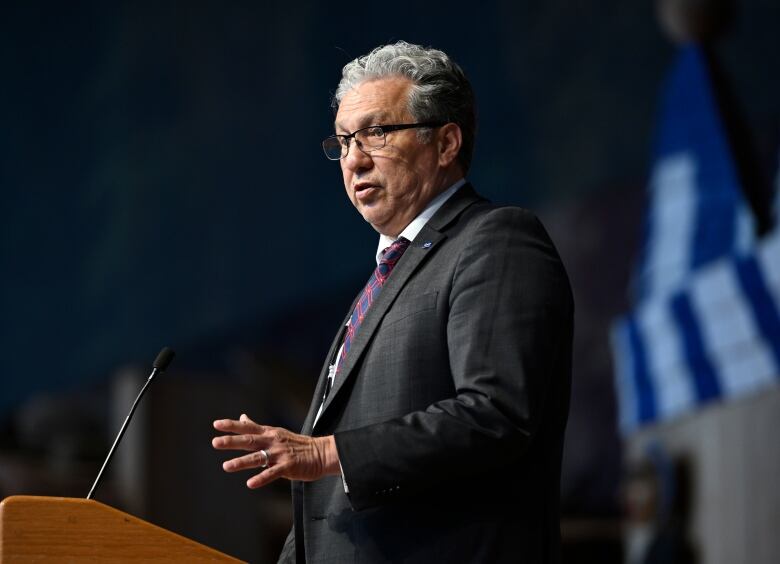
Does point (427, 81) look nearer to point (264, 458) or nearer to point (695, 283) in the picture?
point (264, 458)

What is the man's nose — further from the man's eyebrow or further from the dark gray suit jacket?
the dark gray suit jacket

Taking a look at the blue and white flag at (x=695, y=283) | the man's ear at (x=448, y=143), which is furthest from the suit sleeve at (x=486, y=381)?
the blue and white flag at (x=695, y=283)

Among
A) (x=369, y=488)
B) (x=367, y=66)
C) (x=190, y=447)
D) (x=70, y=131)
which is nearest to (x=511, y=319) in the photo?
(x=369, y=488)

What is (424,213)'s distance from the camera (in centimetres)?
184

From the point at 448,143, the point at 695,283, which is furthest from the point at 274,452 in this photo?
the point at 695,283

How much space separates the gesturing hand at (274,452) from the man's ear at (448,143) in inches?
21.7

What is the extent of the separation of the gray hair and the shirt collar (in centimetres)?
6

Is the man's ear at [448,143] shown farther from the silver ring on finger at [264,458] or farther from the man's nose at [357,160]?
the silver ring on finger at [264,458]

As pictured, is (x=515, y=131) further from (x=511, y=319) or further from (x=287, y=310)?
(x=511, y=319)

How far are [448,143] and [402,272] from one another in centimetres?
25

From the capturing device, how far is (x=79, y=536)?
4.93 feet

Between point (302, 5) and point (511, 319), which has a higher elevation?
point (302, 5)

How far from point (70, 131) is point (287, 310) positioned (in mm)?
3556

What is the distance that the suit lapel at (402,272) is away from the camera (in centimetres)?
169
